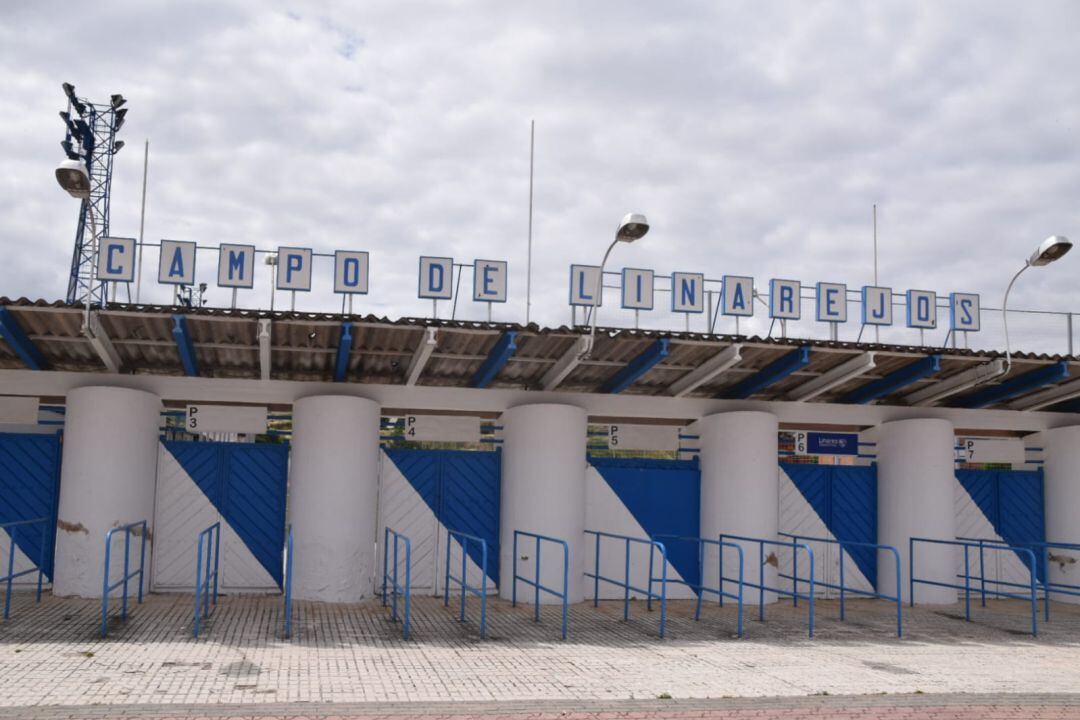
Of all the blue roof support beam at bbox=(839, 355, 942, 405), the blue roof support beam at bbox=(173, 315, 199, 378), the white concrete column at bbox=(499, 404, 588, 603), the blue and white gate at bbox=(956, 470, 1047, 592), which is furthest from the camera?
the blue and white gate at bbox=(956, 470, 1047, 592)

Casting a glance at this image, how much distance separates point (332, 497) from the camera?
14.4 metres

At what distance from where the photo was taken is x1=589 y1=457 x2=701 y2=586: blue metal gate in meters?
16.5

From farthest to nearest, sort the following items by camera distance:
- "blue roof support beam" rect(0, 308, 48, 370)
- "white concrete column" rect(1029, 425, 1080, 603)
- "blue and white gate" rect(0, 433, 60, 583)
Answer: "white concrete column" rect(1029, 425, 1080, 603) < "blue and white gate" rect(0, 433, 60, 583) < "blue roof support beam" rect(0, 308, 48, 370)

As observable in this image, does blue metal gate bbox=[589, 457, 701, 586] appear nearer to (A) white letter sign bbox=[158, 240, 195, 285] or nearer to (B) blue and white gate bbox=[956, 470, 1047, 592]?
(B) blue and white gate bbox=[956, 470, 1047, 592]

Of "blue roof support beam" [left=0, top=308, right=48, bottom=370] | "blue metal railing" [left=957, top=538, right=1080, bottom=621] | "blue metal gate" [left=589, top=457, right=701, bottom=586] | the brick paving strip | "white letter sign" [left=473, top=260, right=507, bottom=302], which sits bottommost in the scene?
the brick paving strip

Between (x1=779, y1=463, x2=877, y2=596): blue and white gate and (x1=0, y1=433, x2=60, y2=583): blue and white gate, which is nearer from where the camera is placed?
(x1=0, y1=433, x2=60, y2=583): blue and white gate

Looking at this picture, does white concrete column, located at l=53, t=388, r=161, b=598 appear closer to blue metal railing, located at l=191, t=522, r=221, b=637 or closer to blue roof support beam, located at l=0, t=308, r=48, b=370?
blue roof support beam, located at l=0, t=308, r=48, b=370

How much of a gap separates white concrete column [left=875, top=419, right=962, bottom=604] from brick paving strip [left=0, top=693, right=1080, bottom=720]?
23.4 ft

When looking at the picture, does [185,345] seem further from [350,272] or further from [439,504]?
[439,504]

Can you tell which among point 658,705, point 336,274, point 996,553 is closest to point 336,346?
point 336,274

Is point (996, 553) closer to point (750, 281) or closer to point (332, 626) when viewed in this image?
point (750, 281)

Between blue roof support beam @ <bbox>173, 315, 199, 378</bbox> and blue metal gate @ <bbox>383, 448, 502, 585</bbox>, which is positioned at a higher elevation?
blue roof support beam @ <bbox>173, 315, 199, 378</bbox>

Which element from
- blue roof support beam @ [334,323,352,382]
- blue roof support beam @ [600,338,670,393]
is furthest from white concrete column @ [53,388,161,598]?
blue roof support beam @ [600,338,670,393]

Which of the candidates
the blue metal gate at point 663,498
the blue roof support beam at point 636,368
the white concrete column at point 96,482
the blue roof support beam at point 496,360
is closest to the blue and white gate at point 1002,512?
the blue metal gate at point 663,498
